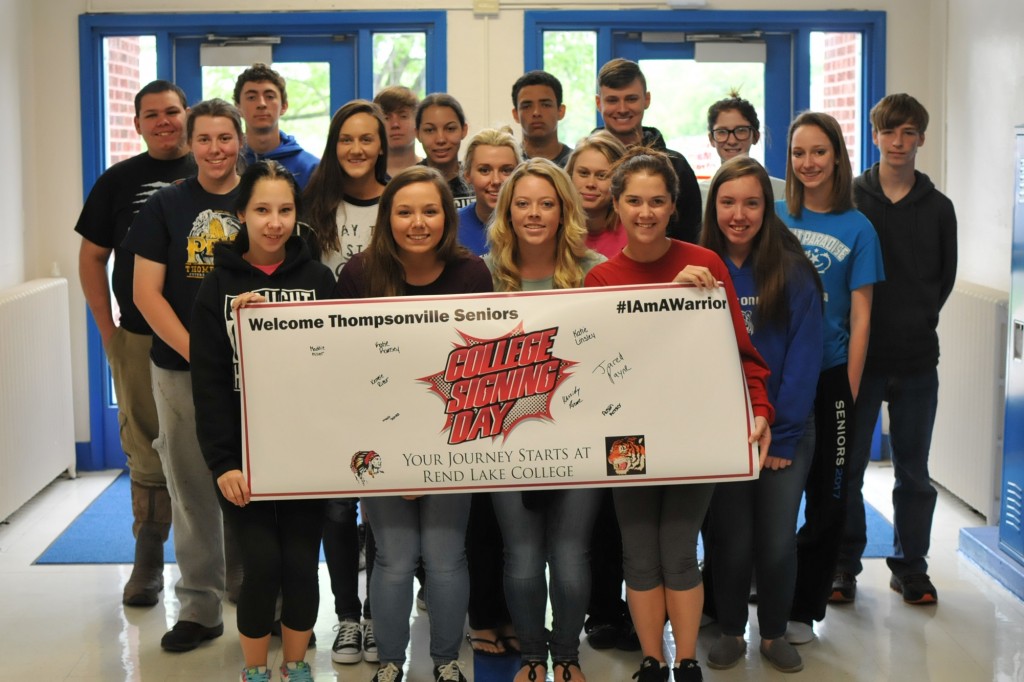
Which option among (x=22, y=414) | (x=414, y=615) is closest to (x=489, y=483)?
(x=414, y=615)

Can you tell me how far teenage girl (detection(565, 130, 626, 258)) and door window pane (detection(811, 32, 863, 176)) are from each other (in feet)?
9.24

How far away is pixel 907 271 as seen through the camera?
416 centimetres

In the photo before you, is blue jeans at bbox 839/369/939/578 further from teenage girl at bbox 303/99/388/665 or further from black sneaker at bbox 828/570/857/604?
teenage girl at bbox 303/99/388/665

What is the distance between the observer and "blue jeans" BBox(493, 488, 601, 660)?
338cm

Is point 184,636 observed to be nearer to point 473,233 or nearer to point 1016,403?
A: point 473,233

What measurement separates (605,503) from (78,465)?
346cm

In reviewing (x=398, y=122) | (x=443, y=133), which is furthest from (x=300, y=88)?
(x=443, y=133)

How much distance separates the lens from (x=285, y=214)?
3.37m

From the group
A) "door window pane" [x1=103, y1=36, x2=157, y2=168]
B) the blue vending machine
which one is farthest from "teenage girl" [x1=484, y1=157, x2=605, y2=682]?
"door window pane" [x1=103, y1=36, x2=157, y2=168]

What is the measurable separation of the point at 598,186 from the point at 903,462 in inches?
58.6

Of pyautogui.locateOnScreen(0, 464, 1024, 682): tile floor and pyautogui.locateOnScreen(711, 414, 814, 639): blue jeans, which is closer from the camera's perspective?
pyautogui.locateOnScreen(711, 414, 814, 639): blue jeans

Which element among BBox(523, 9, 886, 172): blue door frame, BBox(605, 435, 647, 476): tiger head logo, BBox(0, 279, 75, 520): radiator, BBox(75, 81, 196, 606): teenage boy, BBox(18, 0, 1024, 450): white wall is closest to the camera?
BBox(605, 435, 647, 476): tiger head logo

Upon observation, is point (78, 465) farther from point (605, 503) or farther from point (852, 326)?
point (852, 326)

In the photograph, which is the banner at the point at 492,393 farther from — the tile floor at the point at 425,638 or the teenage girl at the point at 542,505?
the tile floor at the point at 425,638
